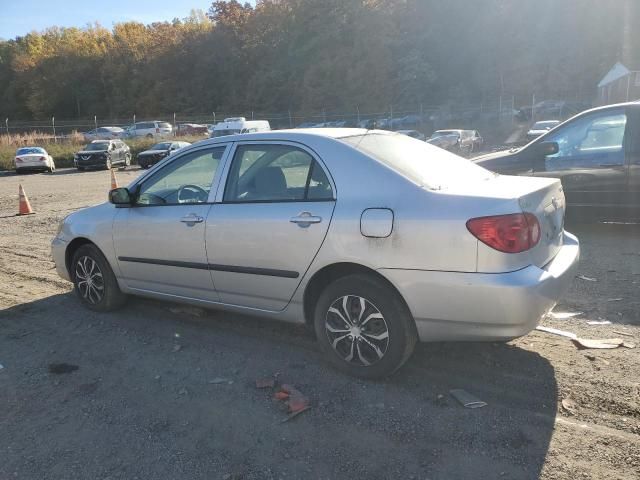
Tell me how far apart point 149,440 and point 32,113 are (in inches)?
3801

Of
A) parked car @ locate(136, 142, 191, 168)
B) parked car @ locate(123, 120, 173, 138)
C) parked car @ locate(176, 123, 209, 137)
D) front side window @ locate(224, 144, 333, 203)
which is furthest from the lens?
parked car @ locate(176, 123, 209, 137)

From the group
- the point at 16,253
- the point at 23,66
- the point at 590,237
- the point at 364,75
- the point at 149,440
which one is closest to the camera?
the point at 149,440

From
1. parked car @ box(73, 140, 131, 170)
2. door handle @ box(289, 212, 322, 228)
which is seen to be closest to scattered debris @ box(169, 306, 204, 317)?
door handle @ box(289, 212, 322, 228)

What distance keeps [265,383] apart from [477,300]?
4.87 ft

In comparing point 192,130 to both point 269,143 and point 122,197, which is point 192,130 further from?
point 269,143

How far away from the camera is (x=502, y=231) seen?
3.16m

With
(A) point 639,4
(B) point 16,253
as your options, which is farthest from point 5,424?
(A) point 639,4

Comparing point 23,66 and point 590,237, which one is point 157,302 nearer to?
point 590,237

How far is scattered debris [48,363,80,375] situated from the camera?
397 centimetres

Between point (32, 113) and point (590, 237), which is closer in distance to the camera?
point (590, 237)

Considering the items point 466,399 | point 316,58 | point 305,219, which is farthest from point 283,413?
point 316,58

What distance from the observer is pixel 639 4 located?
62094 millimetres

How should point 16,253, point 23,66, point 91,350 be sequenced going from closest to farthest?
1. point 91,350
2. point 16,253
3. point 23,66

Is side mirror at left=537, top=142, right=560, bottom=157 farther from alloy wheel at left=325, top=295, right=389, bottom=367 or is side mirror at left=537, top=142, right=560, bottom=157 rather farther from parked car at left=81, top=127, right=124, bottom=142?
parked car at left=81, top=127, right=124, bottom=142
